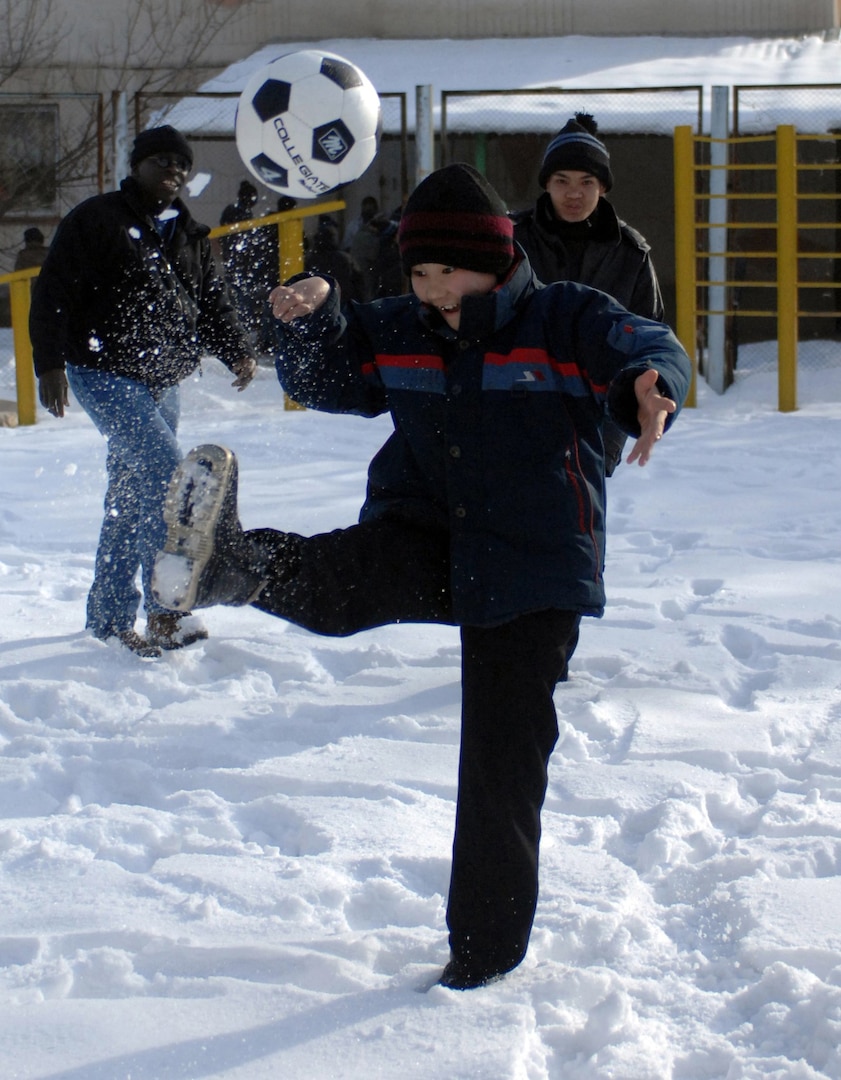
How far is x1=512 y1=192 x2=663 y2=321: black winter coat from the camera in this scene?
4.15 metres

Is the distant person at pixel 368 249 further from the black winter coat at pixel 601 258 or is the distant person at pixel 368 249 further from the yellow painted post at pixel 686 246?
the black winter coat at pixel 601 258

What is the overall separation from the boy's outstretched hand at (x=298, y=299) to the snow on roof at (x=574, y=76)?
1008 centimetres

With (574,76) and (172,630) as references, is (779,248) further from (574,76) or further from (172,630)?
(172,630)

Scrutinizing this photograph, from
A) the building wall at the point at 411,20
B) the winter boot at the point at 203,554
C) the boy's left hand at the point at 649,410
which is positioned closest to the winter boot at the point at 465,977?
the winter boot at the point at 203,554

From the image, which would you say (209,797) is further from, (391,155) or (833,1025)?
(391,155)

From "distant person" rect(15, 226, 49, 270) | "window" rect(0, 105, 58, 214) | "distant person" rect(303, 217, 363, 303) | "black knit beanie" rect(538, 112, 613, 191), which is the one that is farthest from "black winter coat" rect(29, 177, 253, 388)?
"window" rect(0, 105, 58, 214)

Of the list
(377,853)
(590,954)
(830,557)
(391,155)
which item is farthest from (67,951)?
(391,155)

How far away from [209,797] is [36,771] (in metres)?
0.50

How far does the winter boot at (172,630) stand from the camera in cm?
456

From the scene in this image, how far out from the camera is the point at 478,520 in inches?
95.6

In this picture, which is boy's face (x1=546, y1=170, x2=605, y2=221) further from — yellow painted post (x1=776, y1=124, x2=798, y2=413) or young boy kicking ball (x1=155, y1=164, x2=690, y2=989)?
yellow painted post (x1=776, y1=124, x2=798, y2=413)

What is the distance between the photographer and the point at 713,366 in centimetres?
1157

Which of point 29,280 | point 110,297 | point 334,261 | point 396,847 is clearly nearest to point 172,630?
point 110,297

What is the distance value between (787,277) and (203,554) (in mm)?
8785
